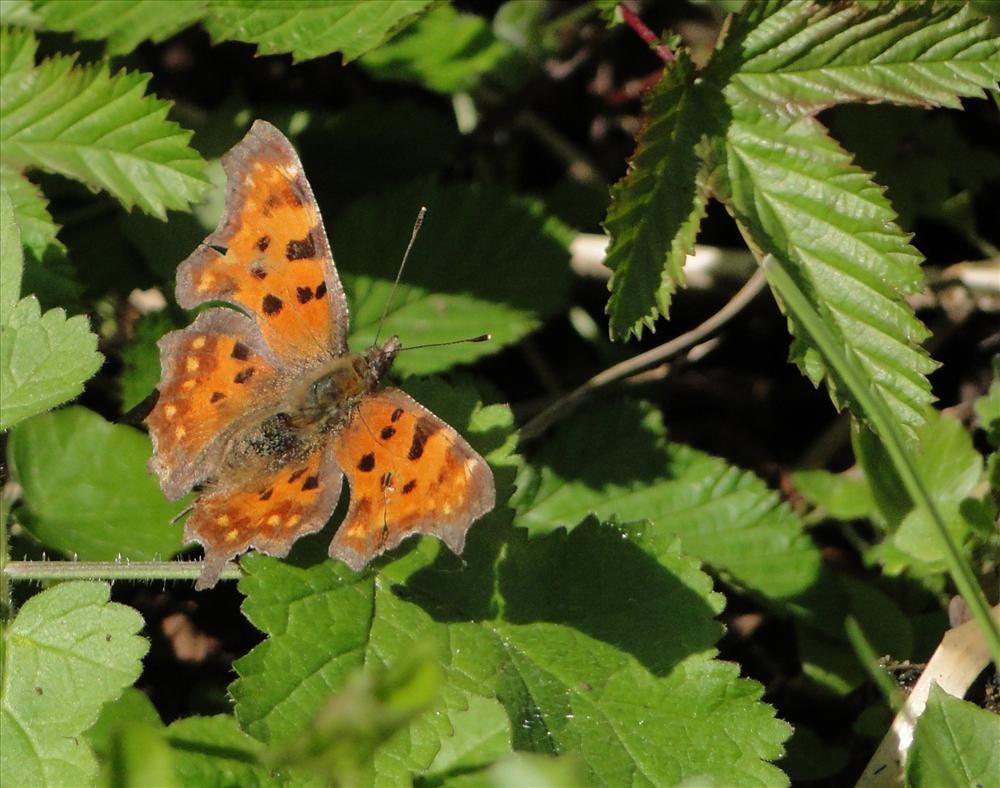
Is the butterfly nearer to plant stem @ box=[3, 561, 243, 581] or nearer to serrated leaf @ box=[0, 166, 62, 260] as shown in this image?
plant stem @ box=[3, 561, 243, 581]

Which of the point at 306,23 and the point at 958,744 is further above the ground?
the point at 306,23

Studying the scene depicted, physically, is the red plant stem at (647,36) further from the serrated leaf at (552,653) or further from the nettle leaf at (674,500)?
the serrated leaf at (552,653)

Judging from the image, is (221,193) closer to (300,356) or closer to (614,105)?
(300,356)

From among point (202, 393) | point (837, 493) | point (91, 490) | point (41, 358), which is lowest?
point (91, 490)

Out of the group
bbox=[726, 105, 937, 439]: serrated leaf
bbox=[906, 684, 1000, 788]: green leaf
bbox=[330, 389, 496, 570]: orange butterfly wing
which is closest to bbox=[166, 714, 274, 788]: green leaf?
bbox=[330, 389, 496, 570]: orange butterfly wing

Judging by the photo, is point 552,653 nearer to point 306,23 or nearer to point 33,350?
point 33,350

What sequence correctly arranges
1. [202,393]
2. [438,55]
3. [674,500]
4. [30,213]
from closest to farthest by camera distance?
[202,393] < [30,213] < [674,500] < [438,55]

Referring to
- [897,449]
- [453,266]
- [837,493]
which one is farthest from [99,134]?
[837,493]
